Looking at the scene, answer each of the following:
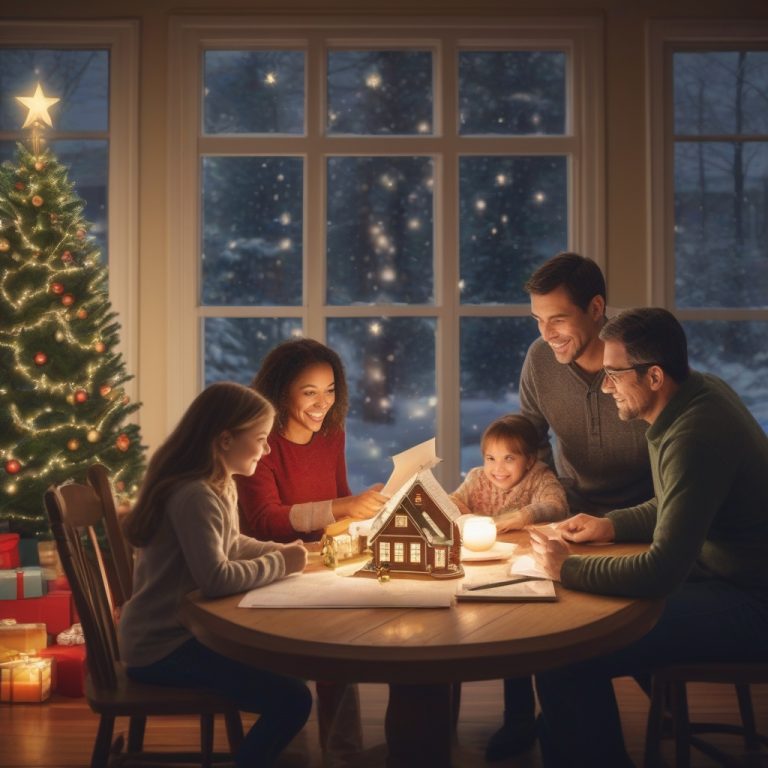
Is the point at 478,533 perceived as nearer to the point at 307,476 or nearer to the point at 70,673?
the point at 307,476

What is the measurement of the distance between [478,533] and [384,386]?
2.70 m

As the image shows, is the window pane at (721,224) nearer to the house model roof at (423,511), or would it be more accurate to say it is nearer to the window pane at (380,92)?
the window pane at (380,92)

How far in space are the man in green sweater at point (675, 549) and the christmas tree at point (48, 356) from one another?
251cm

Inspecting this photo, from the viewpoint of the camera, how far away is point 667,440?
2.05 metres

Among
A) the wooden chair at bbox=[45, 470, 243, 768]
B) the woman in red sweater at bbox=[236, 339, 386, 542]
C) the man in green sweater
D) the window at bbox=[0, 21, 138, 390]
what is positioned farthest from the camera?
the window at bbox=[0, 21, 138, 390]

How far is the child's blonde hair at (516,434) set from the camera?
3004mm

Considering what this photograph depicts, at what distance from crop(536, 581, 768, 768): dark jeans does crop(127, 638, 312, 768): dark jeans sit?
1.67 feet

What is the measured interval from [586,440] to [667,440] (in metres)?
0.83

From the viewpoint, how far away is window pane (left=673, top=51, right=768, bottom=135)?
486 centimetres

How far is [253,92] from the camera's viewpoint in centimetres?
486

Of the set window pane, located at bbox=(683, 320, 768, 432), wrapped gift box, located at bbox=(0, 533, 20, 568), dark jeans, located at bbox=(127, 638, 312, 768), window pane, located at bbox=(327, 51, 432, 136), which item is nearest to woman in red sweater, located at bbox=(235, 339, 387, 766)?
dark jeans, located at bbox=(127, 638, 312, 768)

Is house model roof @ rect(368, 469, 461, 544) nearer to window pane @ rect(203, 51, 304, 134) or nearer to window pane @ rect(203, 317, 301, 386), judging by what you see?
window pane @ rect(203, 317, 301, 386)

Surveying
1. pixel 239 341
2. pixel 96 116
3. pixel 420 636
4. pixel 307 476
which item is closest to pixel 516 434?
pixel 307 476

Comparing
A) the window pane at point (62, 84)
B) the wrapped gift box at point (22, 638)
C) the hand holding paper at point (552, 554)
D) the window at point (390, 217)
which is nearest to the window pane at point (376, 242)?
the window at point (390, 217)
